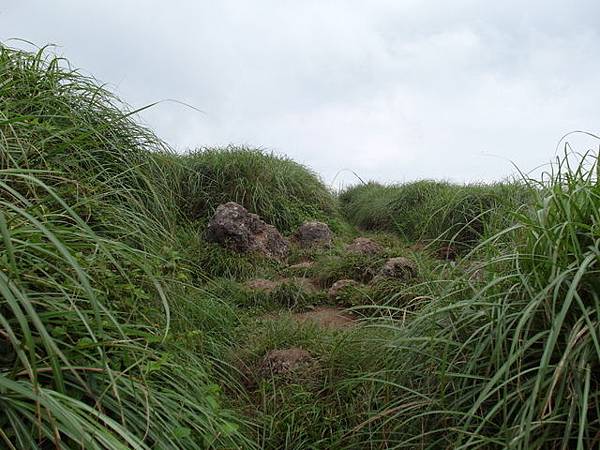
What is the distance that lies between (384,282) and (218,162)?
2.84m

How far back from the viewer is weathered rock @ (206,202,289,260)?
489 cm

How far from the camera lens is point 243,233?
492 centimetres

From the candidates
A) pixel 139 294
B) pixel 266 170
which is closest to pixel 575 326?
pixel 139 294

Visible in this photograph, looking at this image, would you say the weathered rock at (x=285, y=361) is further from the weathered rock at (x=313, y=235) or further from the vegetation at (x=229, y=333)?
the weathered rock at (x=313, y=235)

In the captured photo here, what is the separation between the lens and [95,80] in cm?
351

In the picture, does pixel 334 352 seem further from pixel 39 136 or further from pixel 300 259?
pixel 300 259

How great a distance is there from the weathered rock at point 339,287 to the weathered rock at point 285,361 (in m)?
1.07

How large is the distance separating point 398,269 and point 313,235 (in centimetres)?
157

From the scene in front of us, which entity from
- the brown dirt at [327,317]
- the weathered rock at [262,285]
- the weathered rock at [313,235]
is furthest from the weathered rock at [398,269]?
the weathered rock at [313,235]

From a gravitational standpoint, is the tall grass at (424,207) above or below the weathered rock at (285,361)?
above

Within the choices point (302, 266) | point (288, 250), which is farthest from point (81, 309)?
point (288, 250)

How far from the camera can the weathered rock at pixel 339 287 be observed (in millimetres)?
3991

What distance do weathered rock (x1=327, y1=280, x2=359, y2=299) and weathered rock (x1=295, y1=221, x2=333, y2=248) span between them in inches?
51.1

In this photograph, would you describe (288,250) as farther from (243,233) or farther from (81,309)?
(81,309)
